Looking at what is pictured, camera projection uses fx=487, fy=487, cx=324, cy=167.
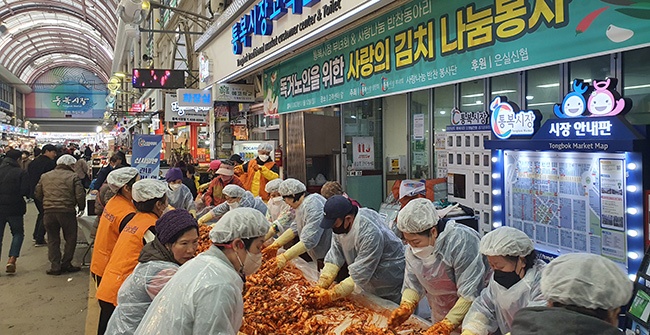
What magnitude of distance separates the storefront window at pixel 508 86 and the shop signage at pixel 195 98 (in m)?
8.01

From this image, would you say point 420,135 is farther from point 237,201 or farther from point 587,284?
point 587,284

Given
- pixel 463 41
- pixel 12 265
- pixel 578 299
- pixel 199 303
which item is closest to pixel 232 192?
pixel 463 41

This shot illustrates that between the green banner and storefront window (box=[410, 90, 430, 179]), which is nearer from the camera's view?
the green banner

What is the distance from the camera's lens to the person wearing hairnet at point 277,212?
5.84m

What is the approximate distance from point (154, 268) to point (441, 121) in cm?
581

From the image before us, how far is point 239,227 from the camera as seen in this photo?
7.80 ft

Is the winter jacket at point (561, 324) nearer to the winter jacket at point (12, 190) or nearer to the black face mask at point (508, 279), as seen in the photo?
the black face mask at point (508, 279)

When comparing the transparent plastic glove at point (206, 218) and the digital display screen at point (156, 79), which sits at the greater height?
the digital display screen at point (156, 79)

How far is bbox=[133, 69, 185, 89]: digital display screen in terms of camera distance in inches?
535

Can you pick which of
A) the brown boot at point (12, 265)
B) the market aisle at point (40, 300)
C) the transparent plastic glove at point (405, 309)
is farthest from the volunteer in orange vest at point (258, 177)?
the transparent plastic glove at point (405, 309)

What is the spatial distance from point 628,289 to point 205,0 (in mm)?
16879

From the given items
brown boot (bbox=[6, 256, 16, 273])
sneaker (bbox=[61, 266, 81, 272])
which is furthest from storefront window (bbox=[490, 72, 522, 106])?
brown boot (bbox=[6, 256, 16, 273])

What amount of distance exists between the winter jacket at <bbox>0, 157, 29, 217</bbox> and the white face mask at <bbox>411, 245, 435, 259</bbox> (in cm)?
696

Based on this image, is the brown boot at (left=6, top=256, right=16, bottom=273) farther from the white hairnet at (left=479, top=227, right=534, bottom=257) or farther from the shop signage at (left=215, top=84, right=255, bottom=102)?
the white hairnet at (left=479, top=227, right=534, bottom=257)
